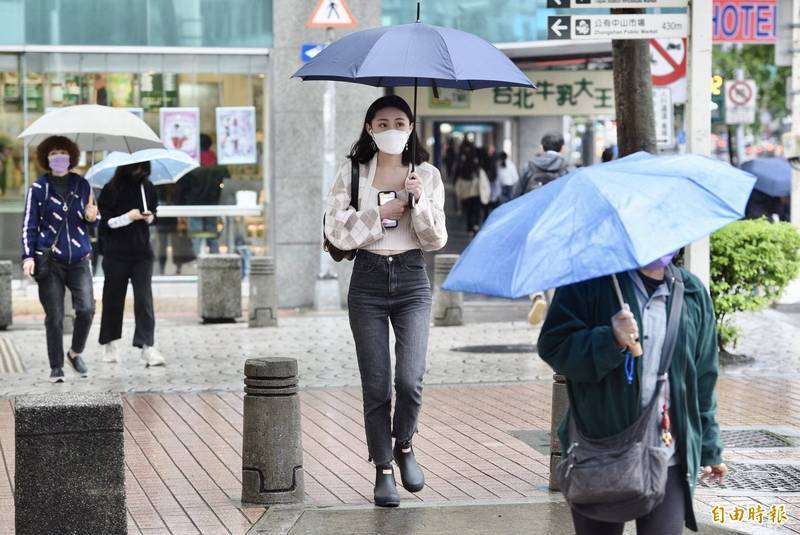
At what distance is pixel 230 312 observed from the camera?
15586mm

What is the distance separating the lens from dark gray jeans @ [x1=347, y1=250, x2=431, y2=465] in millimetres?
6699

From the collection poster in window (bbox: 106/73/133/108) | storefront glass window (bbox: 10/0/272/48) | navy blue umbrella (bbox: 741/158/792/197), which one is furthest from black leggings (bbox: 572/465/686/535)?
navy blue umbrella (bbox: 741/158/792/197)

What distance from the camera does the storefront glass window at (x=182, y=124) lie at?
57.3 feet

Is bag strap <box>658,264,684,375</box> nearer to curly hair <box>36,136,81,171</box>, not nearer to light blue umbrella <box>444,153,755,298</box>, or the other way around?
light blue umbrella <box>444,153,755,298</box>

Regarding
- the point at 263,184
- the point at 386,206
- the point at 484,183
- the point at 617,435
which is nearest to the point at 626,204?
the point at 617,435

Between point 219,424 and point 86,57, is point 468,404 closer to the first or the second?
point 219,424

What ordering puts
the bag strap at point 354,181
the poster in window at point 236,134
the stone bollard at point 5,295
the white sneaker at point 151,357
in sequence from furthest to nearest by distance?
the poster in window at point 236,134, the stone bollard at point 5,295, the white sneaker at point 151,357, the bag strap at point 354,181

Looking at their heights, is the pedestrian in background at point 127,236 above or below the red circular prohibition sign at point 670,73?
below

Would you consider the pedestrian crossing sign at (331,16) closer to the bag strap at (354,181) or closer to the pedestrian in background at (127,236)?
the pedestrian in background at (127,236)

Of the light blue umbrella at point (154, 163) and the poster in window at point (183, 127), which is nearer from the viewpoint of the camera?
the light blue umbrella at point (154, 163)

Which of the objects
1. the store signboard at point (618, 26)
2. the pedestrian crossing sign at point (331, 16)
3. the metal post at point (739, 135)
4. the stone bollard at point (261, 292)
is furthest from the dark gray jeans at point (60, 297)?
the metal post at point (739, 135)

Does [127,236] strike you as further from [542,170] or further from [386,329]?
[386,329]

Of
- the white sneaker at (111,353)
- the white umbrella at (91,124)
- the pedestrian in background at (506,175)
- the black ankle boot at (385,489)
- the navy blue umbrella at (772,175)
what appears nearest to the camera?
the black ankle boot at (385,489)

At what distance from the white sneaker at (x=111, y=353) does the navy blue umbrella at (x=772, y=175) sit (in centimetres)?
1081
